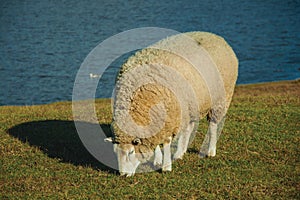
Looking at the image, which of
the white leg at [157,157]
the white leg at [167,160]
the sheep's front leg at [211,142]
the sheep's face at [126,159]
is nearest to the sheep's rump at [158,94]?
the sheep's face at [126,159]

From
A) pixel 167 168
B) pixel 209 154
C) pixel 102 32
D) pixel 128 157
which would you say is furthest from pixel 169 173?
pixel 102 32

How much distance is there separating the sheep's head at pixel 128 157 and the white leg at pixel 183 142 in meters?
1.27

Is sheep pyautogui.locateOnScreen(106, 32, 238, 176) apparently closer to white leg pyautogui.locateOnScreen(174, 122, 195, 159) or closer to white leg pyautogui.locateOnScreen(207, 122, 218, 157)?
white leg pyautogui.locateOnScreen(174, 122, 195, 159)

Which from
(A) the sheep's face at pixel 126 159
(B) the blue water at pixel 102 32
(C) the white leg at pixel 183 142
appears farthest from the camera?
(B) the blue water at pixel 102 32

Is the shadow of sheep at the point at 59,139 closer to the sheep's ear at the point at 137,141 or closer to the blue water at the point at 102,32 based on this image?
the sheep's ear at the point at 137,141

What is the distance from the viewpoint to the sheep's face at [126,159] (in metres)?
7.69

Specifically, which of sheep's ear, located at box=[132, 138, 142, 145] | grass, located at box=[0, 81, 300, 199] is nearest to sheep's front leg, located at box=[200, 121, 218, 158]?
grass, located at box=[0, 81, 300, 199]

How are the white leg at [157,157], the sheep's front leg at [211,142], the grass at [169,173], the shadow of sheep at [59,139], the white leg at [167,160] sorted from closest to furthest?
1. the grass at [169,173]
2. the white leg at [167,160]
3. the white leg at [157,157]
4. the shadow of sheep at [59,139]
5. the sheep's front leg at [211,142]

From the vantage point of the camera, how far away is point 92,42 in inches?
1516

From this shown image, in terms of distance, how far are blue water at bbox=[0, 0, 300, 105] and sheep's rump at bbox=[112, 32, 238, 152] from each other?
55.5ft

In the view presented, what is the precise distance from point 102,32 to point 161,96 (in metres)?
36.7

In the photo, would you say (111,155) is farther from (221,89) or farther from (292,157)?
(292,157)

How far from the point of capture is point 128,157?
7777 mm

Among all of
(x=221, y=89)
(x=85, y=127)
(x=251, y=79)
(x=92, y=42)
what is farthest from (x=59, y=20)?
(x=221, y=89)
